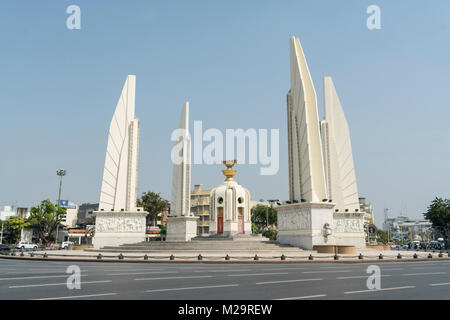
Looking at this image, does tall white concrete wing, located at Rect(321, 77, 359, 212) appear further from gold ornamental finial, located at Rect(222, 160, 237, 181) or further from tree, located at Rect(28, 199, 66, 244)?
tree, located at Rect(28, 199, 66, 244)

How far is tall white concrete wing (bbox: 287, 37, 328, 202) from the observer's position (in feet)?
90.4

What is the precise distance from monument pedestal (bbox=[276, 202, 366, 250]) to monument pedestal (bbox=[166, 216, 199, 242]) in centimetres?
890

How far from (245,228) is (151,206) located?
19.7 meters

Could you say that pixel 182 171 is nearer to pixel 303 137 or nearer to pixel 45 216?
pixel 303 137

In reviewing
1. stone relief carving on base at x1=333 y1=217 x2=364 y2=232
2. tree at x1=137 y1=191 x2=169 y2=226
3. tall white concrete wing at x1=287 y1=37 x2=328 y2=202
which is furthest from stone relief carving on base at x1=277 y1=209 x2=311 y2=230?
tree at x1=137 y1=191 x2=169 y2=226

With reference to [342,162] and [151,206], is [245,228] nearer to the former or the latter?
[342,162]

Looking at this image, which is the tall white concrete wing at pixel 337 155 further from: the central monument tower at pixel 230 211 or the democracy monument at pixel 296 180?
the central monument tower at pixel 230 211

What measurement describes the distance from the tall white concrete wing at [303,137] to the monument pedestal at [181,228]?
10179 millimetres

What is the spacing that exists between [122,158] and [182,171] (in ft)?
19.6

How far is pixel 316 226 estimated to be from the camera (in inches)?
1029

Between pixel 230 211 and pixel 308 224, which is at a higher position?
pixel 230 211

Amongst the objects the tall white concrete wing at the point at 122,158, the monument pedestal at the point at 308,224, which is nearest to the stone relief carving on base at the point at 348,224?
the monument pedestal at the point at 308,224

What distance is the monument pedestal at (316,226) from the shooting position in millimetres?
25969

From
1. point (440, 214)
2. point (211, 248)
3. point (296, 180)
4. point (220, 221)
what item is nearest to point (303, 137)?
point (296, 180)
